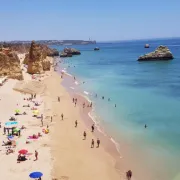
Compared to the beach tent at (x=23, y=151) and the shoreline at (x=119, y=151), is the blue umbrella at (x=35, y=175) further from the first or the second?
the shoreline at (x=119, y=151)

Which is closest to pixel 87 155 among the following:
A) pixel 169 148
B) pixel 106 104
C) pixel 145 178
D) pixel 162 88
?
pixel 145 178

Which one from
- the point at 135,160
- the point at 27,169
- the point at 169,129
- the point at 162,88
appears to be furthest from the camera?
the point at 162,88

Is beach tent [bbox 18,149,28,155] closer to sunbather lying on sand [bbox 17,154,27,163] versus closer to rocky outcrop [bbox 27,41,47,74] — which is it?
sunbather lying on sand [bbox 17,154,27,163]

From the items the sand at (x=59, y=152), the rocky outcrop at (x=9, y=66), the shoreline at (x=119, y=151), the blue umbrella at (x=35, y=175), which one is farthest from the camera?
the rocky outcrop at (x=9, y=66)

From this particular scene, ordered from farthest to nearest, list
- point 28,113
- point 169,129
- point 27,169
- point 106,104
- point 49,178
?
point 106,104 < point 28,113 < point 169,129 < point 27,169 < point 49,178

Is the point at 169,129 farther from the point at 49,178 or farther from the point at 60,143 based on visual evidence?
the point at 49,178

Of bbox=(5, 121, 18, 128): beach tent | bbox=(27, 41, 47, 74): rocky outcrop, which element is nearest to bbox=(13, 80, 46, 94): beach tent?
bbox=(27, 41, 47, 74): rocky outcrop

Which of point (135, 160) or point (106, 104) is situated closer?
point (135, 160)

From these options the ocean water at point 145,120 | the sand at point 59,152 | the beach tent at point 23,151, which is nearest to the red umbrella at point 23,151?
the beach tent at point 23,151
